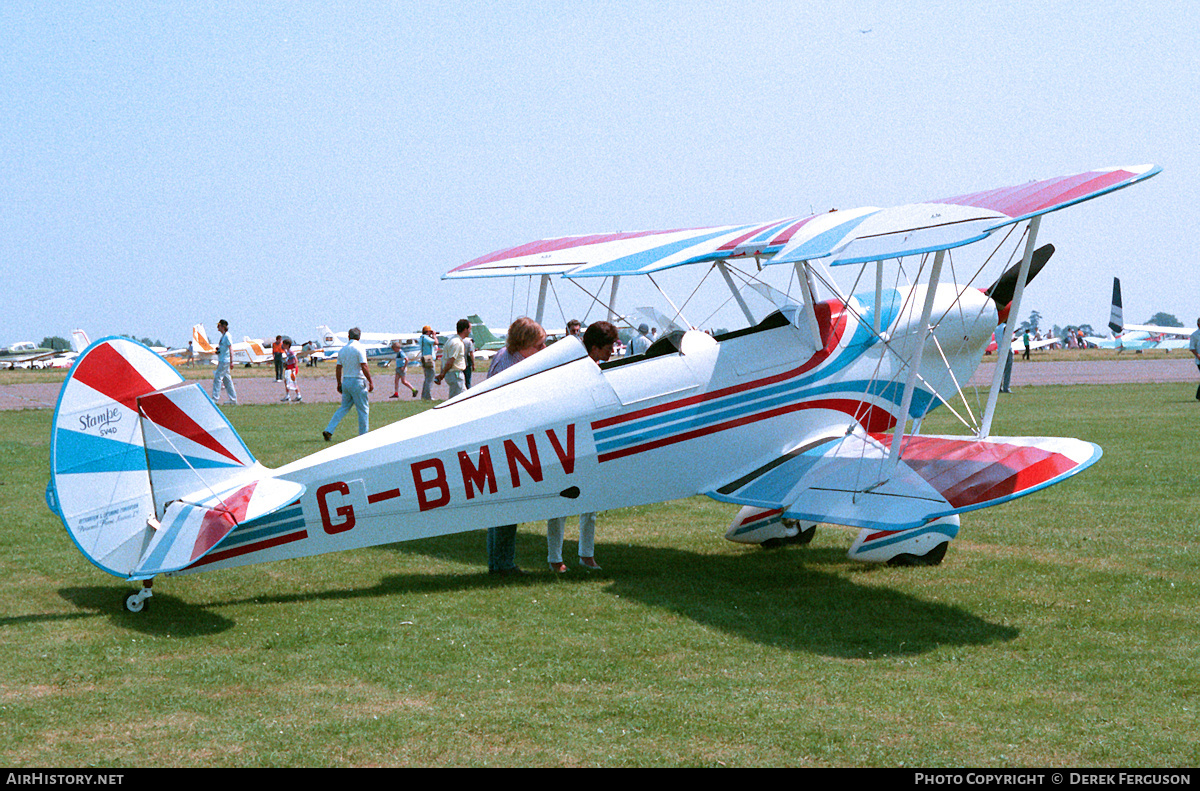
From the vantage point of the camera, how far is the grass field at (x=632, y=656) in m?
4.04

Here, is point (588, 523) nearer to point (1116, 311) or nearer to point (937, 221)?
point (937, 221)

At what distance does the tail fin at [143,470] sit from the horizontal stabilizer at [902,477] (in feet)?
10.6

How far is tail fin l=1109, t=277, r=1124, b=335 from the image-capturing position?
5469 cm

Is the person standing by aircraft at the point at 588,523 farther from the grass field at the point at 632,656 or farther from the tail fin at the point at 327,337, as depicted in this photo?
the tail fin at the point at 327,337

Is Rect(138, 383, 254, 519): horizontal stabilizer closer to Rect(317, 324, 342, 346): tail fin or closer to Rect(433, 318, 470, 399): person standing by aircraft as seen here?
Rect(433, 318, 470, 399): person standing by aircraft

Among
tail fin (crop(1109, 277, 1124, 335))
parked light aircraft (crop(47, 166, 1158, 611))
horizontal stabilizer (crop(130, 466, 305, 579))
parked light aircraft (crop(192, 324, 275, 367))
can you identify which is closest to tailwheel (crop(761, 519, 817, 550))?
parked light aircraft (crop(47, 166, 1158, 611))

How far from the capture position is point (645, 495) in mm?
7137

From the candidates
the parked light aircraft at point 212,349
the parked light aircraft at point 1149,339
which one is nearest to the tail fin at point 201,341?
the parked light aircraft at point 212,349

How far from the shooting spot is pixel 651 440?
23.2ft

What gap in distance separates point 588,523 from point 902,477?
2197 mm

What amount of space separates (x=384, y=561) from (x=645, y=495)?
6.91ft

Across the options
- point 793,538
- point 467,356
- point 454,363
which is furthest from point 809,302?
point 467,356

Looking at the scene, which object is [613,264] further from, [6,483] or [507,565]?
[6,483]
